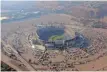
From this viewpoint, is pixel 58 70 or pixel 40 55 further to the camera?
pixel 40 55

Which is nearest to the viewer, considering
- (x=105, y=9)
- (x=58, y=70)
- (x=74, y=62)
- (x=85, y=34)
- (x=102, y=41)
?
(x=58, y=70)

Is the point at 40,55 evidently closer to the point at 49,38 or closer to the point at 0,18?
the point at 49,38

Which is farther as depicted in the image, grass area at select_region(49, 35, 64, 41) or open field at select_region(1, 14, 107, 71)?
grass area at select_region(49, 35, 64, 41)

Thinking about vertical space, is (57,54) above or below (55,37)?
below

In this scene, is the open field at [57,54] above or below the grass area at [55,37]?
below

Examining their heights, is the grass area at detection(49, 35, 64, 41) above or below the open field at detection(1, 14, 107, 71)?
above

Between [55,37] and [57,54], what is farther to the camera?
[55,37]

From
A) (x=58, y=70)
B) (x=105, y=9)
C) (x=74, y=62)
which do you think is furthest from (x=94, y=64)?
(x=105, y=9)

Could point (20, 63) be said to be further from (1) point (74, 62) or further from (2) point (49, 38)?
(2) point (49, 38)

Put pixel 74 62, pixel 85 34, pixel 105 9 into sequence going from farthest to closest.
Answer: pixel 105 9
pixel 85 34
pixel 74 62

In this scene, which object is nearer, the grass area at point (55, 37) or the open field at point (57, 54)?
the open field at point (57, 54)
